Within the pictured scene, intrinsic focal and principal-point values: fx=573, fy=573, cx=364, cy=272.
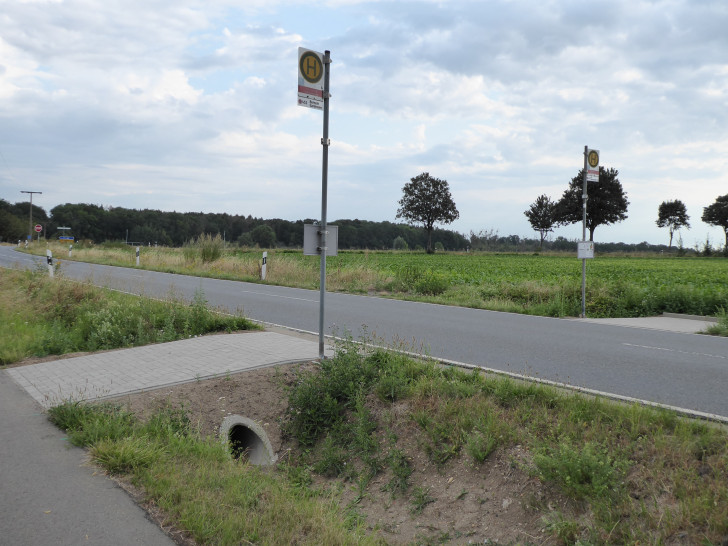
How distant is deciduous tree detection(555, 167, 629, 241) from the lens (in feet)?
280

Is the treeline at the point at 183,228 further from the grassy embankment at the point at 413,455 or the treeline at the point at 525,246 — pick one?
the grassy embankment at the point at 413,455

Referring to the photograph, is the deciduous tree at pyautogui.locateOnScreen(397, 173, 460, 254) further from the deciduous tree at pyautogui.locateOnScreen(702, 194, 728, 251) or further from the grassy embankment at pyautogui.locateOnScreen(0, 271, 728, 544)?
the grassy embankment at pyautogui.locateOnScreen(0, 271, 728, 544)

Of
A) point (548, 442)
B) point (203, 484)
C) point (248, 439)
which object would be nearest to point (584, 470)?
point (548, 442)

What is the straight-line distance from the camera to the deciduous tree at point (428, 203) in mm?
98625

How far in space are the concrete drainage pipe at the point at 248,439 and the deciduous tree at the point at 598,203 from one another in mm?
84875

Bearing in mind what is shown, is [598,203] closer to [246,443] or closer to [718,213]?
[718,213]

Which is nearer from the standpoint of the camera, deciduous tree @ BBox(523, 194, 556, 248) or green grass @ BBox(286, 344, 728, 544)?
green grass @ BBox(286, 344, 728, 544)

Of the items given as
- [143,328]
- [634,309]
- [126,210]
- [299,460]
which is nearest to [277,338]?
[143,328]

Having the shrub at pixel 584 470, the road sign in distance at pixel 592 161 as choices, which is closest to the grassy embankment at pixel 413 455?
the shrub at pixel 584 470

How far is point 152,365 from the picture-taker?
7.64 meters

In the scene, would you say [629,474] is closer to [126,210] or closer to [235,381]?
[235,381]

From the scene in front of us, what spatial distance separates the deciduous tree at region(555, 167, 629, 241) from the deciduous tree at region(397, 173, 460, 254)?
1832 centimetres

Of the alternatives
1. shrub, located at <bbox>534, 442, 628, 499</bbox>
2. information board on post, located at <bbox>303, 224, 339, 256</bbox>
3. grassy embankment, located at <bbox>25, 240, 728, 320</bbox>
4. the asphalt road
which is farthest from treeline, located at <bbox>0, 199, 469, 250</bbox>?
shrub, located at <bbox>534, 442, 628, 499</bbox>

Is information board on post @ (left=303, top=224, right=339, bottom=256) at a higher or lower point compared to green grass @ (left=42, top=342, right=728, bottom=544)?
higher
